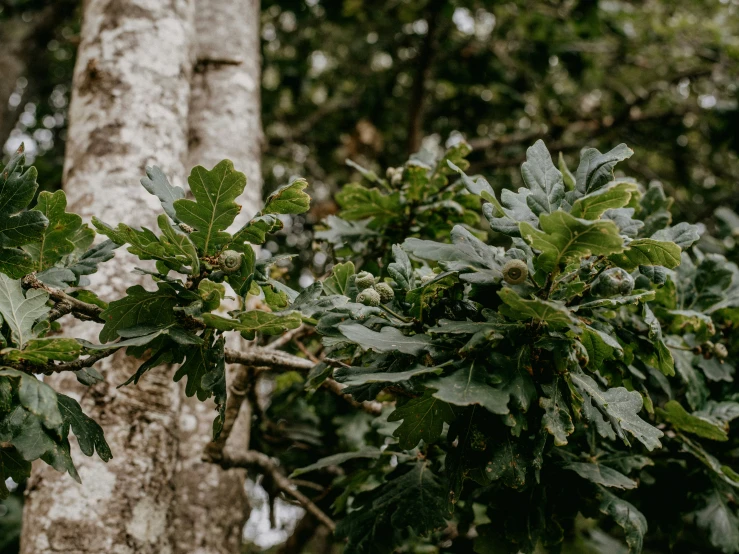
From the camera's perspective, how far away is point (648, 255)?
1.23m

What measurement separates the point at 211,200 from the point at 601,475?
112 cm

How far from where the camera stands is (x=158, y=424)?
175 centimetres

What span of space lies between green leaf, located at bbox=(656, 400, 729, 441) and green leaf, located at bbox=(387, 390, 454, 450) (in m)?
0.70

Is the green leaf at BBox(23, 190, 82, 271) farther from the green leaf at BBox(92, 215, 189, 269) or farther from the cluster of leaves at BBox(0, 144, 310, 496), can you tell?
the green leaf at BBox(92, 215, 189, 269)

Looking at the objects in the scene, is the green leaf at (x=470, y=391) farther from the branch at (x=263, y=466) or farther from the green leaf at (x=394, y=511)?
the branch at (x=263, y=466)

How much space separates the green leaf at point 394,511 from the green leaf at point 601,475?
36 centimetres

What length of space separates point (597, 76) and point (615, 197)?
4.56m

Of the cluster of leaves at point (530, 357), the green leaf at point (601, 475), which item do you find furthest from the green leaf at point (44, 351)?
the green leaf at point (601, 475)

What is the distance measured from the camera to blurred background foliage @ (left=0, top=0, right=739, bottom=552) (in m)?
4.36

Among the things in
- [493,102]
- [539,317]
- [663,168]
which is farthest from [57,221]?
[663,168]

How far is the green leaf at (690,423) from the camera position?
1.53 meters

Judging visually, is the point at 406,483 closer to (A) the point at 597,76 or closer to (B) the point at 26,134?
(A) the point at 597,76

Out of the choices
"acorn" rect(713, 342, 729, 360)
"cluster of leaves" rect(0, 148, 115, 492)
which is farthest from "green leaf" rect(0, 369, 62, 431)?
"acorn" rect(713, 342, 729, 360)

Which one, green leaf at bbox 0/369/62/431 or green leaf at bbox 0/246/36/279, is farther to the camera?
green leaf at bbox 0/246/36/279
